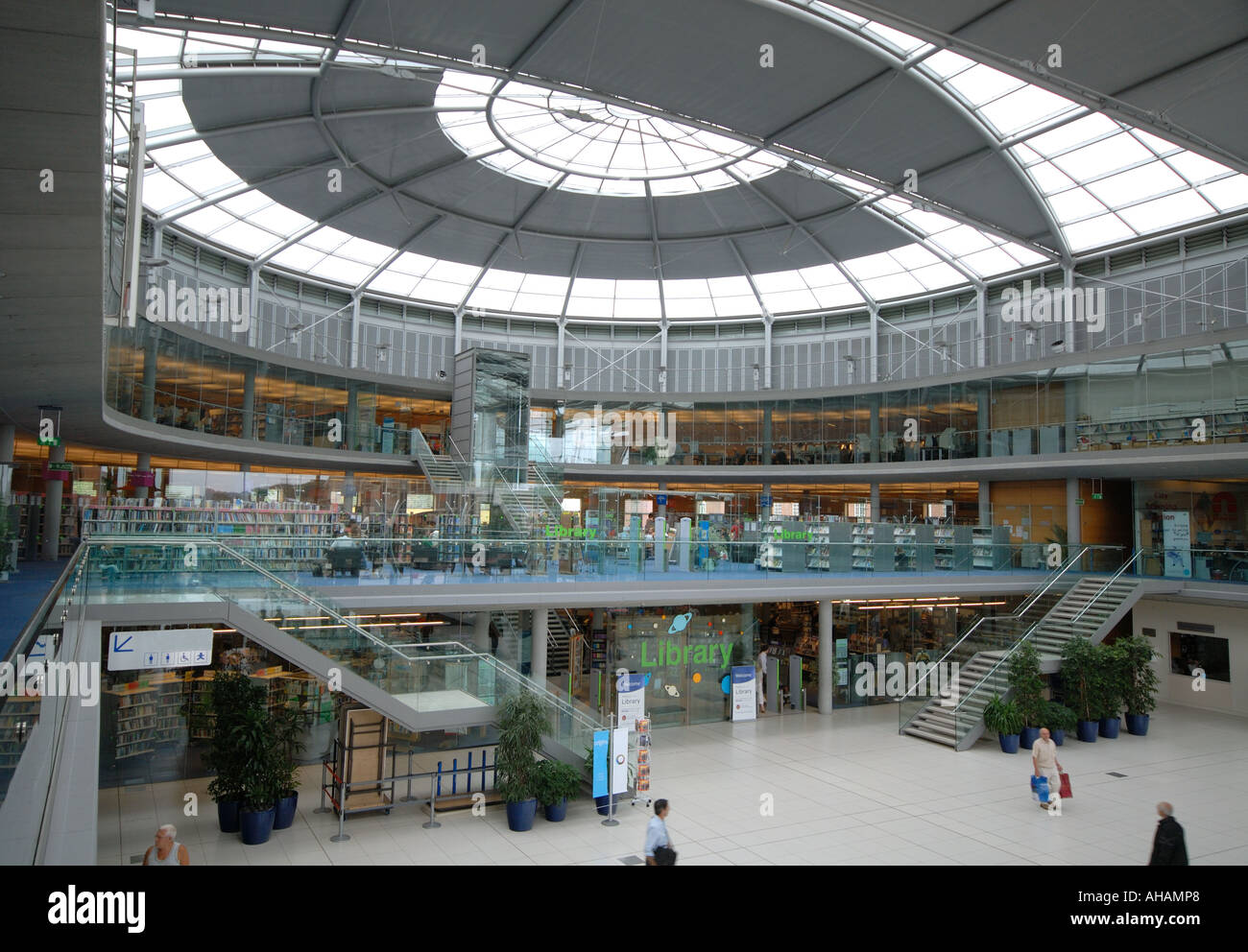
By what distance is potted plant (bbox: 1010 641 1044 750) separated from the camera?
19.8 metres

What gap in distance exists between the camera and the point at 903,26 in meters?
17.2

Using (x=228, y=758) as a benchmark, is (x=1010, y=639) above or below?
above

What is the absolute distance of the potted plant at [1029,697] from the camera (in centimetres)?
1983

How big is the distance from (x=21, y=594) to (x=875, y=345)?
35371 millimetres

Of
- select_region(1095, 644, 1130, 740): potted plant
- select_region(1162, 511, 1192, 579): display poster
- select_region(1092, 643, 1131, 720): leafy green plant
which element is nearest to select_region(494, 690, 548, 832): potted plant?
select_region(1092, 643, 1131, 720): leafy green plant

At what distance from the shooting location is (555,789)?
47.1ft

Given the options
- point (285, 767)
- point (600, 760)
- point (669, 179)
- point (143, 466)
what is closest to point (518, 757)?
point (600, 760)

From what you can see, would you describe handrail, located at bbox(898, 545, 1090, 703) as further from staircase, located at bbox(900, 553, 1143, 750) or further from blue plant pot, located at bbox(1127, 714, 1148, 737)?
blue plant pot, located at bbox(1127, 714, 1148, 737)

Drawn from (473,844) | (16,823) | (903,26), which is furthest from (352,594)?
(903,26)

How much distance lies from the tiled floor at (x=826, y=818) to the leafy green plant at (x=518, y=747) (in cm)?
70

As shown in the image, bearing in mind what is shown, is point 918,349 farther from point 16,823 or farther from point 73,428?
point 16,823

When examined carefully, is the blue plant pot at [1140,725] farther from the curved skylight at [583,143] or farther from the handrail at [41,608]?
the handrail at [41,608]

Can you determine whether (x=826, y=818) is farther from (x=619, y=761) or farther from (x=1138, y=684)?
(x=1138, y=684)

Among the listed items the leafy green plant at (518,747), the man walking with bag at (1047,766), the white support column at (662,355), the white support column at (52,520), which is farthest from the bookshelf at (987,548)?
the white support column at (52,520)
